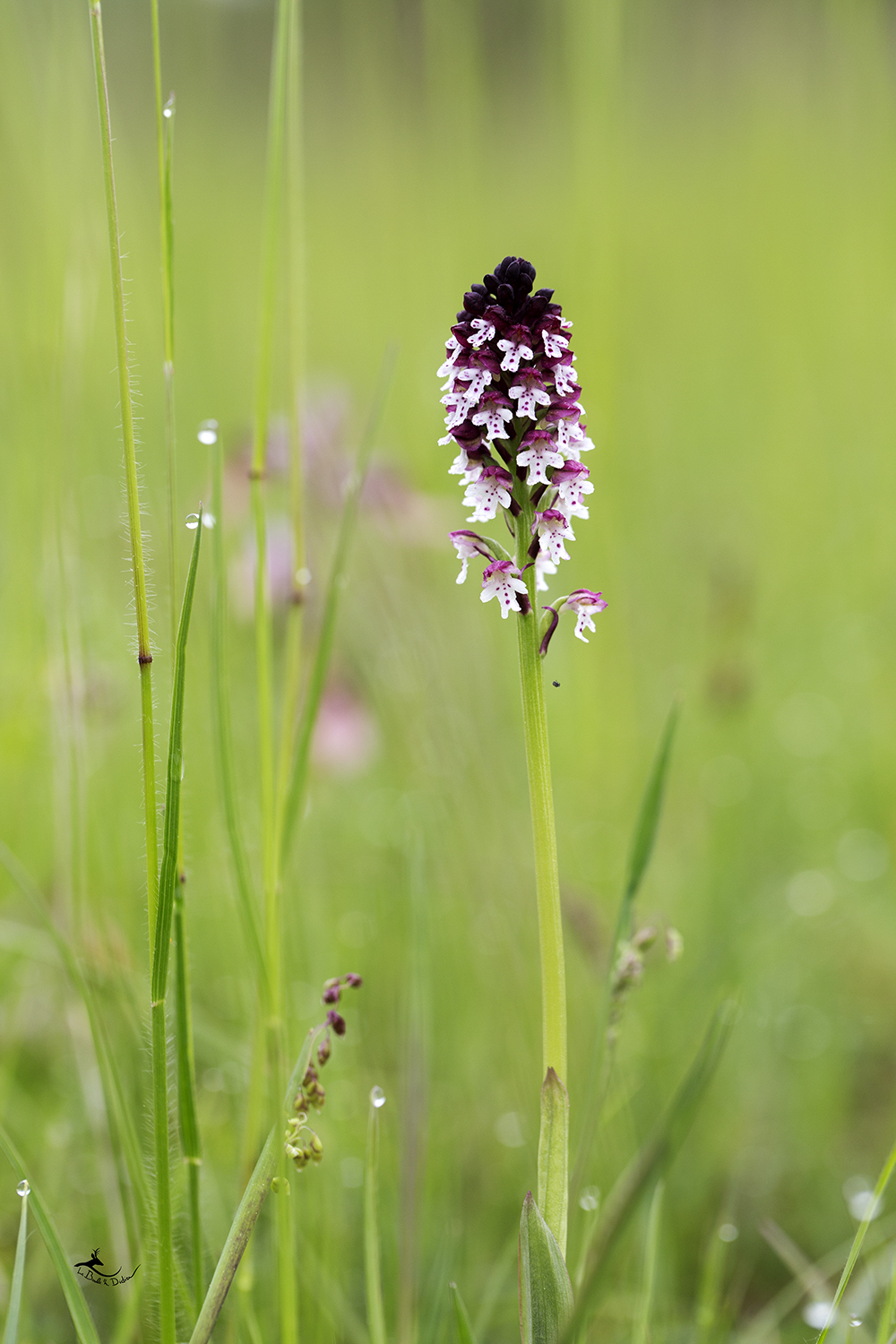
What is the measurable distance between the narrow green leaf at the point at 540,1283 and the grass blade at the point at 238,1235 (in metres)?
0.18

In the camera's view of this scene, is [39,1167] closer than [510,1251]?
No

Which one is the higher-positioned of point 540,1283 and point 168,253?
point 168,253

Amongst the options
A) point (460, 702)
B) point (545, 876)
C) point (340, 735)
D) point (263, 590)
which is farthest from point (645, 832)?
point (340, 735)

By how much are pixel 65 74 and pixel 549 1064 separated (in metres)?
1.65

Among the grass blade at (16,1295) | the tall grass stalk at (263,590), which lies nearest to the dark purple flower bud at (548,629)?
the tall grass stalk at (263,590)

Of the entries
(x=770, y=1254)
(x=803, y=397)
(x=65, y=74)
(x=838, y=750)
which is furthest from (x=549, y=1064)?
(x=803, y=397)

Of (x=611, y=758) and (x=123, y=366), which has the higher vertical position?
(x=611, y=758)

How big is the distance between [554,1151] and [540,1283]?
83mm

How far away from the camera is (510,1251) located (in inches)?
40.8

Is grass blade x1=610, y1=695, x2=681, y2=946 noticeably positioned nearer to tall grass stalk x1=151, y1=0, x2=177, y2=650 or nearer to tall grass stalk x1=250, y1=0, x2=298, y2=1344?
tall grass stalk x1=250, y1=0, x2=298, y2=1344

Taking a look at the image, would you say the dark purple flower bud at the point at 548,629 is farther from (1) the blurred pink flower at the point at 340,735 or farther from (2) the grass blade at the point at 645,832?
(1) the blurred pink flower at the point at 340,735

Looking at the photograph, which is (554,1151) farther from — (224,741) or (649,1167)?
(224,741)

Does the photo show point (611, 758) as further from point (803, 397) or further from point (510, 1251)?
point (803, 397)

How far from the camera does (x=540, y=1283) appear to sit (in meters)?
0.67
